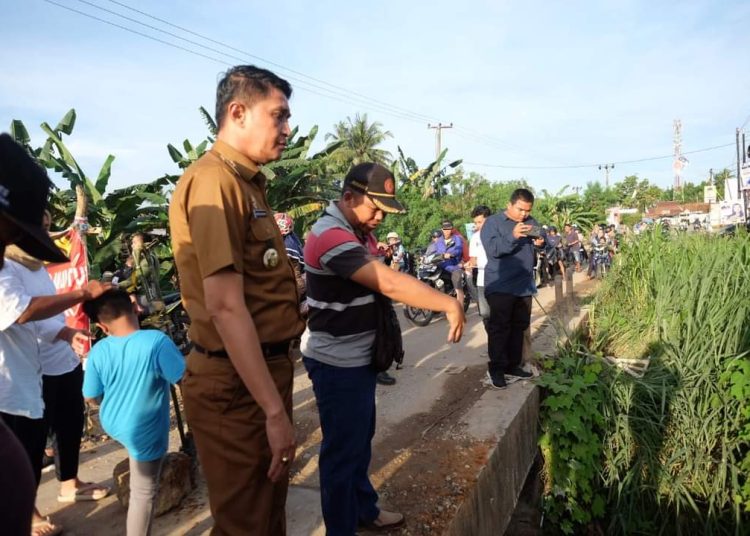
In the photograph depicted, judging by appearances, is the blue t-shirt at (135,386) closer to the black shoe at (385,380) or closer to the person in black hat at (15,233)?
the person in black hat at (15,233)

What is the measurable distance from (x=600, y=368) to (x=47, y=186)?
4866mm

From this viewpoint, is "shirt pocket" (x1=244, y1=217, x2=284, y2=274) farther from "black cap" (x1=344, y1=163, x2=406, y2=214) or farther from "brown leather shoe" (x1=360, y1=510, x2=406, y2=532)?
"brown leather shoe" (x1=360, y1=510, x2=406, y2=532)

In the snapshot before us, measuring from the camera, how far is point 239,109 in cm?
166

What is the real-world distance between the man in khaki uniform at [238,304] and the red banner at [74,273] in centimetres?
283

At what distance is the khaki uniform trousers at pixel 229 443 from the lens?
160cm

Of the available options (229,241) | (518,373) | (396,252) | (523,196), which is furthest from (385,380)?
(396,252)

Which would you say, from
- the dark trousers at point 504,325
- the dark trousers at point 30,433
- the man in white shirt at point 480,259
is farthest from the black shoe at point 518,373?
the dark trousers at point 30,433

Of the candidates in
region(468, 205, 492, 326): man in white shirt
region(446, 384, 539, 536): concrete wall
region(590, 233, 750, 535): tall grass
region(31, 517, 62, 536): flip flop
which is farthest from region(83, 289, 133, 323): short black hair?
region(590, 233, 750, 535): tall grass

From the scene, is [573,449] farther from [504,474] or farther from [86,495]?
[86,495]

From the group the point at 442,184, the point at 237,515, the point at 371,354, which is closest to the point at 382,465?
the point at 371,354

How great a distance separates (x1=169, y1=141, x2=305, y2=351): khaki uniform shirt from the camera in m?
1.47

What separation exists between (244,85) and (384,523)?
224cm

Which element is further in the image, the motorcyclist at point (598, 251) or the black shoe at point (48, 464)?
the motorcyclist at point (598, 251)

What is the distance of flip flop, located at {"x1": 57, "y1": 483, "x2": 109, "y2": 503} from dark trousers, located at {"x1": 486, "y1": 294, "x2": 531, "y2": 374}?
10.8 ft
